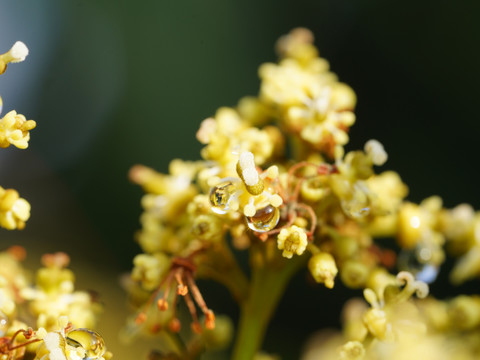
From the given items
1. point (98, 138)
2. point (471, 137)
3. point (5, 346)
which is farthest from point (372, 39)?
point (5, 346)

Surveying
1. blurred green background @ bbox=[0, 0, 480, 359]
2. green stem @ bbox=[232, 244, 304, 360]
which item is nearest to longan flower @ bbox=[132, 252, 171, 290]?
green stem @ bbox=[232, 244, 304, 360]

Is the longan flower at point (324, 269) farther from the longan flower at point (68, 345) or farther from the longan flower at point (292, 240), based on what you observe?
the longan flower at point (68, 345)

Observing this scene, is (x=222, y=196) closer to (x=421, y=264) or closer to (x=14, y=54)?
(x=14, y=54)

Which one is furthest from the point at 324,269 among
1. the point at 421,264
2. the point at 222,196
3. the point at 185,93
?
the point at 185,93

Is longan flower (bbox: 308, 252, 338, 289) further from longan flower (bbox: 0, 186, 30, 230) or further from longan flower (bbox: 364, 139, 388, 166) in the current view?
longan flower (bbox: 0, 186, 30, 230)

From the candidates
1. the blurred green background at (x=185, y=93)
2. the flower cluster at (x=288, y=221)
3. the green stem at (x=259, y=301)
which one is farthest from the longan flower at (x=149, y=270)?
the blurred green background at (x=185, y=93)

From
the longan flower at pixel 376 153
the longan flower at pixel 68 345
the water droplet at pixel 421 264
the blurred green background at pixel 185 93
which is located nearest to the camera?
the longan flower at pixel 68 345

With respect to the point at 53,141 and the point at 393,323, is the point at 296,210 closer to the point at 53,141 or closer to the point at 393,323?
the point at 393,323
